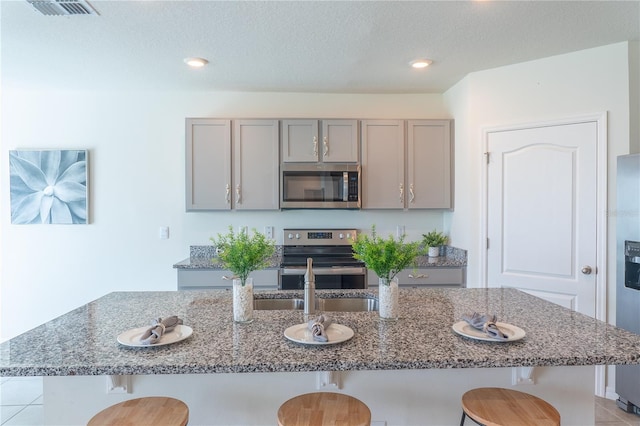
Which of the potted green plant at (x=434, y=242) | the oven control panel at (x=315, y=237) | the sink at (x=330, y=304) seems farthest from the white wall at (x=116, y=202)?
the sink at (x=330, y=304)

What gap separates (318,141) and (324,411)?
8.40 ft

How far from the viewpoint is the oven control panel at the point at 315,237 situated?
3.76 metres

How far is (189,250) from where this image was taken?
3781 millimetres

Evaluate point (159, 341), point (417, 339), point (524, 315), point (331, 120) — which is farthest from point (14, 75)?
point (524, 315)

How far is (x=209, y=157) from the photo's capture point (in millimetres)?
3471

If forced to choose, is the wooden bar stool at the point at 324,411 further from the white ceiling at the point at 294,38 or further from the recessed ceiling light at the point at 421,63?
the recessed ceiling light at the point at 421,63

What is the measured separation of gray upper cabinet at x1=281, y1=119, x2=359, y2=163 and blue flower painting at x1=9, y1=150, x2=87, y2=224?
199 centimetres

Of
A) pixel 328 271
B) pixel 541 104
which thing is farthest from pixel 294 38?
pixel 541 104

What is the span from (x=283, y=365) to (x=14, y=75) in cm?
356

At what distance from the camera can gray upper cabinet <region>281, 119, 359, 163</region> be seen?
349 cm

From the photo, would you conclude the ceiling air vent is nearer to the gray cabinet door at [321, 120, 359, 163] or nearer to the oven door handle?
the gray cabinet door at [321, 120, 359, 163]

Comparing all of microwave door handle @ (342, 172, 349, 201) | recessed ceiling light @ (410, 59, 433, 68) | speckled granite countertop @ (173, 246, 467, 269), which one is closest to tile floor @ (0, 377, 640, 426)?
speckled granite countertop @ (173, 246, 467, 269)

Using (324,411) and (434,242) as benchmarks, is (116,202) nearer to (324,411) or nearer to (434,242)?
(434,242)

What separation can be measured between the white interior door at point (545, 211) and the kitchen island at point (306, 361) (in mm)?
1141
